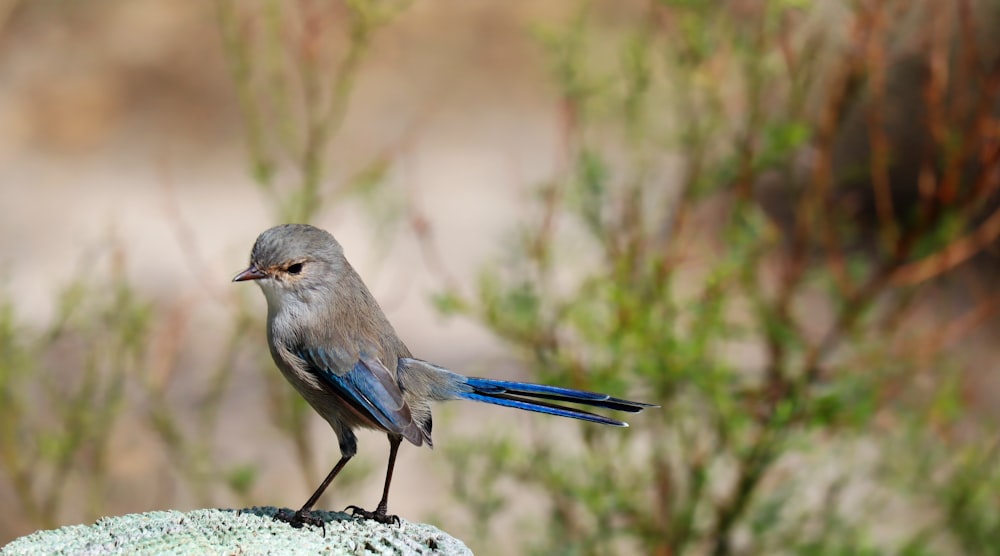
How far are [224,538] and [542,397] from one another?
101 centimetres

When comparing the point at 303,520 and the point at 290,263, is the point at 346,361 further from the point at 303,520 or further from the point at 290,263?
the point at 303,520

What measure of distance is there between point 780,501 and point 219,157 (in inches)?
263

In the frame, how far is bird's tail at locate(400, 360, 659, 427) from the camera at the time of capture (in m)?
3.51

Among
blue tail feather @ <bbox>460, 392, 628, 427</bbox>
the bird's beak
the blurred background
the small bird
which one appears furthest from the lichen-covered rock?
the blurred background

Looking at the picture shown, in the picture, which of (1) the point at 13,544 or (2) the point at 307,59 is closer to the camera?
(1) the point at 13,544

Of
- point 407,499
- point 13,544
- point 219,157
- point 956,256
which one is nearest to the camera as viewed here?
point 13,544

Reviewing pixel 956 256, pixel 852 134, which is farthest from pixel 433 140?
pixel 956 256

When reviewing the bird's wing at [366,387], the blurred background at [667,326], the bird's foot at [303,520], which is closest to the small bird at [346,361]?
the bird's wing at [366,387]

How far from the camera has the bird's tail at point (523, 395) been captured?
3512mm

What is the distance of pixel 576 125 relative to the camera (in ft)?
17.0

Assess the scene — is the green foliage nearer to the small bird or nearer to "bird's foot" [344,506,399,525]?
the small bird

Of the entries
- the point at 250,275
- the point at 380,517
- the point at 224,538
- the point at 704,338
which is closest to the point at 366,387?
the point at 380,517

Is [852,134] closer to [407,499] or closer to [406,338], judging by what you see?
[406,338]

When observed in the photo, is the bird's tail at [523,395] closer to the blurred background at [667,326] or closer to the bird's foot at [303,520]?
the bird's foot at [303,520]
